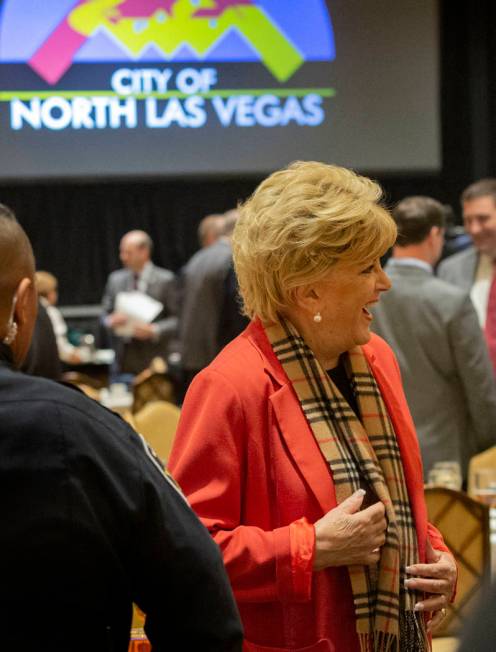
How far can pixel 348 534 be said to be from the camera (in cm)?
192

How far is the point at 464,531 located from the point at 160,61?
7342 mm

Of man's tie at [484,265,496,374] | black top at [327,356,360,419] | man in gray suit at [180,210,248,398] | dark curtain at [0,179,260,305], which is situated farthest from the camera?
dark curtain at [0,179,260,305]

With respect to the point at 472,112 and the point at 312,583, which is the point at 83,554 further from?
the point at 472,112

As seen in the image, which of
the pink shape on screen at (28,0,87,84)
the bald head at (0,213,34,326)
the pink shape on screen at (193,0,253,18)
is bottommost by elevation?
the bald head at (0,213,34,326)

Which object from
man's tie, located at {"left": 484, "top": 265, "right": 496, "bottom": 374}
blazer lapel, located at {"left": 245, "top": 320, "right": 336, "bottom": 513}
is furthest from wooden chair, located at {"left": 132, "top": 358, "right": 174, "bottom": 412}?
blazer lapel, located at {"left": 245, "top": 320, "right": 336, "bottom": 513}

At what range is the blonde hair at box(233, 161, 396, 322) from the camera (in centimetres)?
203

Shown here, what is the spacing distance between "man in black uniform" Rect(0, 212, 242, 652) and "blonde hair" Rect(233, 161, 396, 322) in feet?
2.52

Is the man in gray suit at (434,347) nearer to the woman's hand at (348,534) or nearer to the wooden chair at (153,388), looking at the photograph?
the woman's hand at (348,534)

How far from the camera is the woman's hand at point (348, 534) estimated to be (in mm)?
1919

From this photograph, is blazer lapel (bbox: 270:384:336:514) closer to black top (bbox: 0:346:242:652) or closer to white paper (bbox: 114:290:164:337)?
black top (bbox: 0:346:242:652)

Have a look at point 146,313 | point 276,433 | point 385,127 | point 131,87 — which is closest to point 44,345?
point 276,433

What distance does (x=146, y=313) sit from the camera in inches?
355

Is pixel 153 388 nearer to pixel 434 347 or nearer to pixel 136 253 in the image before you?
pixel 136 253

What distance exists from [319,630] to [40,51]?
849 centimetres
